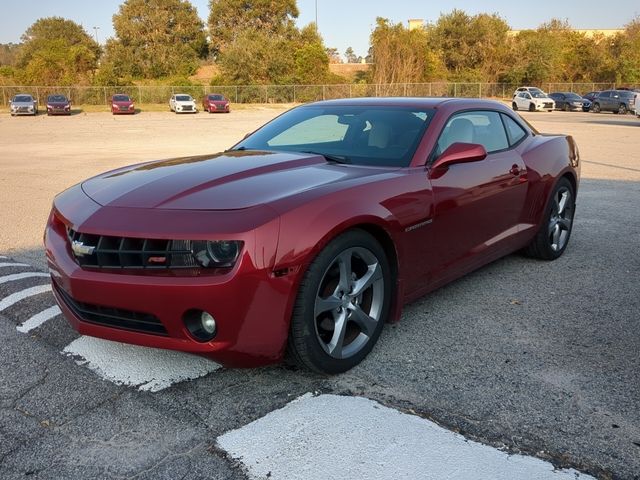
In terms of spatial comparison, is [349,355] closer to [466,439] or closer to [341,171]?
[466,439]

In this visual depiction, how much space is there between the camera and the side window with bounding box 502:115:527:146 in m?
5.06

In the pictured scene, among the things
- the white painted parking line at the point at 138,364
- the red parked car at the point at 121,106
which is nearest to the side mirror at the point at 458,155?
the white painted parking line at the point at 138,364

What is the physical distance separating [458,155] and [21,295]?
329 centimetres

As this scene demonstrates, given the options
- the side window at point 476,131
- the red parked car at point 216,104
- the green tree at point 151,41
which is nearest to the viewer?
the side window at point 476,131

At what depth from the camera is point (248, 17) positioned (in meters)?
78.2

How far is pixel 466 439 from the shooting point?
2.67 metres

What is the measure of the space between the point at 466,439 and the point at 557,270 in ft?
10.2

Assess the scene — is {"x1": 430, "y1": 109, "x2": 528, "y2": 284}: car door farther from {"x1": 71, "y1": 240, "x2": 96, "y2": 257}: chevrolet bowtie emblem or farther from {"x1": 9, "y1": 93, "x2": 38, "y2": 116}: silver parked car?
{"x1": 9, "y1": 93, "x2": 38, "y2": 116}: silver parked car

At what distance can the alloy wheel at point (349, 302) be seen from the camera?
3.21m

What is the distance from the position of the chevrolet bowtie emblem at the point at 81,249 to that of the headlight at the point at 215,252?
553 mm

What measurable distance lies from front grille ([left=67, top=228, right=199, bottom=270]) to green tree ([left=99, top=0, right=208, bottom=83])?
241ft

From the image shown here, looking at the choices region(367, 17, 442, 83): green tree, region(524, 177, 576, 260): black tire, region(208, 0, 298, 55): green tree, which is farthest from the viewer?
region(208, 0, 298, 55): green tree

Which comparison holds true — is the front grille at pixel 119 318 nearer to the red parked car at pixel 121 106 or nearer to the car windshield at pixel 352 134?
the car windshield at pixel 352 134

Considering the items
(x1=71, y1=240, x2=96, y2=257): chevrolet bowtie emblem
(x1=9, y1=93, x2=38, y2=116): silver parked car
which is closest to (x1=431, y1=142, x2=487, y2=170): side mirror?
(x1=71, y1=240, x2=96, y2=257): chevrolet bowtie emblem
